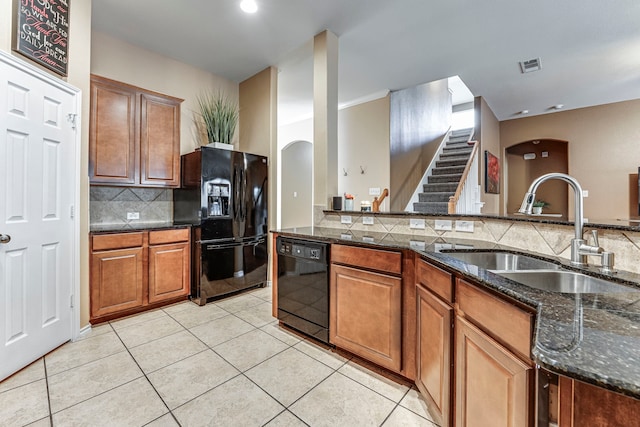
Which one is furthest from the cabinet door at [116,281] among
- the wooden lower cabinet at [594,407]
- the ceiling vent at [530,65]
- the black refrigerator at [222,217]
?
the ceiling vent at [530,65]

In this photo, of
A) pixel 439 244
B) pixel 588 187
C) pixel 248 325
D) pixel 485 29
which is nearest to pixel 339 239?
pixel 439 244

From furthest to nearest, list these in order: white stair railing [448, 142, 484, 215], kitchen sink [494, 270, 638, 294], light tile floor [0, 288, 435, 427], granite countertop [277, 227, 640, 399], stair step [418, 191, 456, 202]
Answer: stair step [418, 191, 456, 202] < white stair railing [448, 142, 484, 215] < light tile floor [0, 288, 435, 427] < kitchen sink [494, 270, 638, 294] < granite countertop [277, 227, 640, 399]

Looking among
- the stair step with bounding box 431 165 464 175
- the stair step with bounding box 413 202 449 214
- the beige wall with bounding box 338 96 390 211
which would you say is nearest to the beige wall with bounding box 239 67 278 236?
the beige wall with bounding box 338 96 390 211

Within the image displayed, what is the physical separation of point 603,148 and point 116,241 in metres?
8.10

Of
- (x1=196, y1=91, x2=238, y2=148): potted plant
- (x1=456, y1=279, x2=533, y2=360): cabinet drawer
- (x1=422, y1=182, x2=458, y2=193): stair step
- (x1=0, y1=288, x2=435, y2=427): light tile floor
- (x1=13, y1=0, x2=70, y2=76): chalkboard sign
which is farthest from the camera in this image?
(x1=422, y1=182, x2=458, y2=193): stair step

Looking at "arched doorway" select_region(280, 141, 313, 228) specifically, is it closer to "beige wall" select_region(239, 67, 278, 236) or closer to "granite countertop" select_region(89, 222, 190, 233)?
"beige wall" select_region(239, 67, 278, 236)

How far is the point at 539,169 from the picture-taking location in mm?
6664

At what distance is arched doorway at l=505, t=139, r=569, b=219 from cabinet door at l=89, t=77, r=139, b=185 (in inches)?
294

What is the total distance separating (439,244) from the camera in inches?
70.8

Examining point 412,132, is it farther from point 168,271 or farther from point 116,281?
point 116,281

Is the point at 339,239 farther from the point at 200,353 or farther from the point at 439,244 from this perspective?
the point at 200,353

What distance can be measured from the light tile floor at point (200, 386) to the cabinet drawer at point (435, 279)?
2.34 feet

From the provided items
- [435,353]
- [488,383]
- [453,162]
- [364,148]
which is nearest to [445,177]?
[453,162]

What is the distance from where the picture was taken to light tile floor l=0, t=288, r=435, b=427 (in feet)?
4.79
